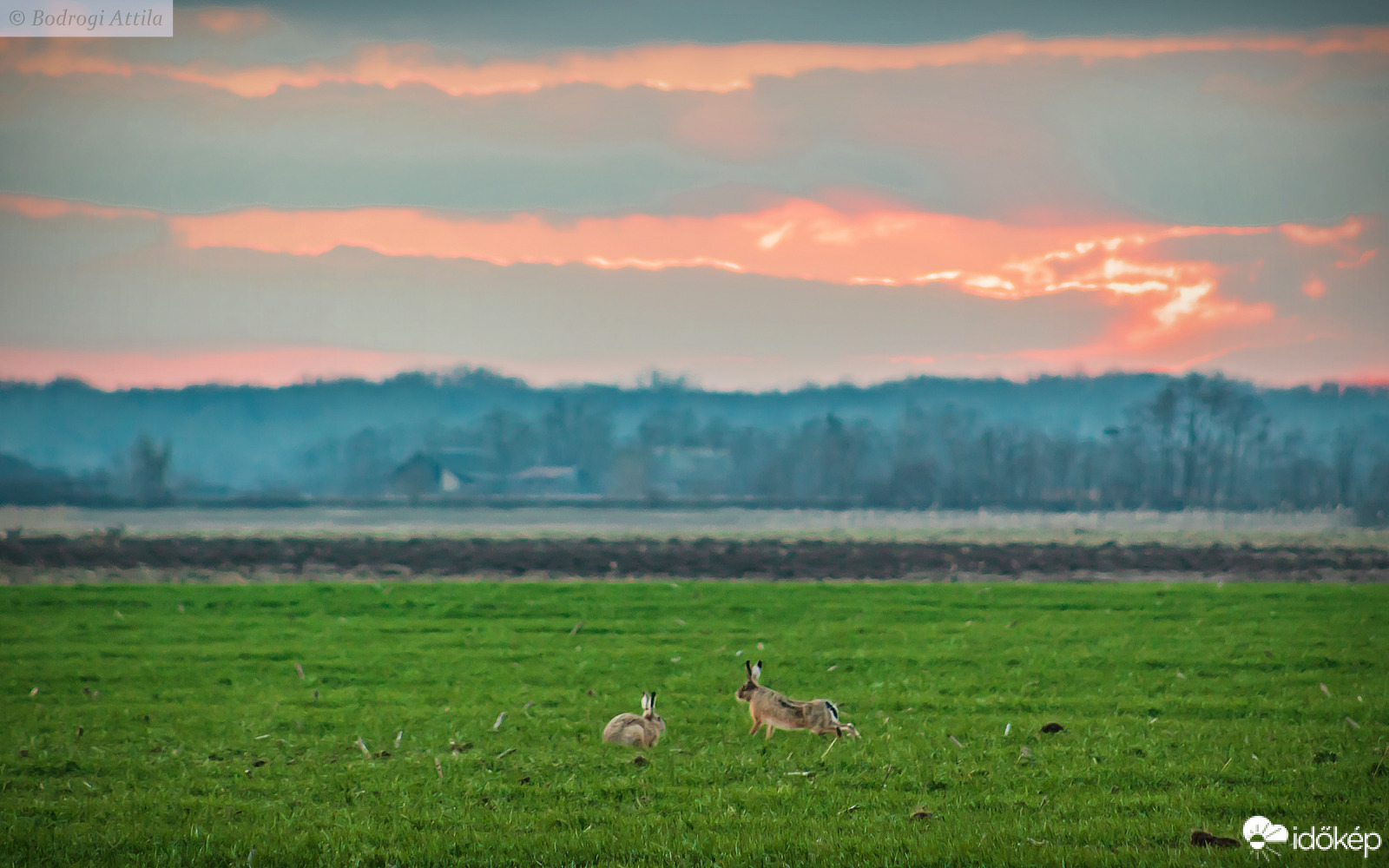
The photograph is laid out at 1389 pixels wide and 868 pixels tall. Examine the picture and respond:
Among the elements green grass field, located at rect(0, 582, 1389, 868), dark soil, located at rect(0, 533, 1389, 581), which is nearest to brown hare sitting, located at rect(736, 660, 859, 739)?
green grass field, located at rect(0, 582, 1389, 868)

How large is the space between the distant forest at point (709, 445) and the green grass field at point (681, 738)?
→ 78.7 m

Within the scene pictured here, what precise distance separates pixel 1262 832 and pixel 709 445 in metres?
135

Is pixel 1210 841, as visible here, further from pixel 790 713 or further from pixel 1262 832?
pixel 790 713

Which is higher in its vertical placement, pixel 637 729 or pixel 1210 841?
pixel 1210 841

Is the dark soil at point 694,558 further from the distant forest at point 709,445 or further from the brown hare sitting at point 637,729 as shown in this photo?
the distant forest at point 709,445

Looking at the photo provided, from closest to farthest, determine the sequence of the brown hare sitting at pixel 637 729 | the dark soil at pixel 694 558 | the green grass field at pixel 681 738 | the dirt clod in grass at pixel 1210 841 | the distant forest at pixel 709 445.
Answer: the dirt clod in grass at pixel 1210 841, the green grass field at pixel 681 738, the brown hare sitting at pixel 637 729, the dark soil at pixel 694 558, the distant forest at pixel 709 445

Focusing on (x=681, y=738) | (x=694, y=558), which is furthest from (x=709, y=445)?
(x=681, y=738)

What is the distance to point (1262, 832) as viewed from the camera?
798 cm

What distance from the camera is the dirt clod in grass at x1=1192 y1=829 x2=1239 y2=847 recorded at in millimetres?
7746

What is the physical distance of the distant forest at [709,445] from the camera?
108812 mm

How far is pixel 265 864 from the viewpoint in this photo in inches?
306

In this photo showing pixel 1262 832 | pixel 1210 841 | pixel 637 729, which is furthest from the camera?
pixel 637 729

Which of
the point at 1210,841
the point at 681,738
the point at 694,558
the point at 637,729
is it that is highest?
the point at 1210,841

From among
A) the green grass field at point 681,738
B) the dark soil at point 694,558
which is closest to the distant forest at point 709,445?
the dark soil at point 694,558
